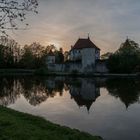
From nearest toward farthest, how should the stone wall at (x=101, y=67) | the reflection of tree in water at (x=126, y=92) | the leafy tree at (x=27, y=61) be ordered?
the reflection of tree in water at (x=126, y=92)
the stone wall at (x=101, y=67)
the leafy tree at (x=27, y=61)

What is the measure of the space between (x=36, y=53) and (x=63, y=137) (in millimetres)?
88015

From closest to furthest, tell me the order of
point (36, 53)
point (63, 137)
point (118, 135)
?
point (63, 137) < point (118, 135) < point (36, 53)

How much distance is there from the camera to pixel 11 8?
6.34 meters

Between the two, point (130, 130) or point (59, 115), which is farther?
point (59, 115)

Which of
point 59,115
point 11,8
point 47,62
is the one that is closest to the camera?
point 11,8

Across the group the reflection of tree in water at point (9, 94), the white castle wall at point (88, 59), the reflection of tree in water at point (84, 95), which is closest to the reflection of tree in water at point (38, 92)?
the reflection of tree in water at point (9, 94)

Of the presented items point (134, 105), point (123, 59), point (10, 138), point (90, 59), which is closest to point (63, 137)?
point (10, 138)

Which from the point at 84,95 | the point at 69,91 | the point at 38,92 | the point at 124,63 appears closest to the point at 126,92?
the point at 84,95

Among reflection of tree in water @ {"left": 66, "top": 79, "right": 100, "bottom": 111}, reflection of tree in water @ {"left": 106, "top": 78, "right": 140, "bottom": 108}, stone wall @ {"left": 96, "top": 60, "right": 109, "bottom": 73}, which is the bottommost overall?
reflection of tree in water @ {"left": 66, "top": 79, "right": 100, "bottom": 111}

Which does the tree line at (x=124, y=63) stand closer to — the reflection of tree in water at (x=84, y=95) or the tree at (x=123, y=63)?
the tree at (x=123, y=63)

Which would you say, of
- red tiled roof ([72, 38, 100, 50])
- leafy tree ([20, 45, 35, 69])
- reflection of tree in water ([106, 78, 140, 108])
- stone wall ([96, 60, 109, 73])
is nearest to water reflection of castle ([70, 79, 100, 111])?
reflection of tree in water ([106, 78, 140, 108])

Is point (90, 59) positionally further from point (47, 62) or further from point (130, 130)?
point (130, 130)

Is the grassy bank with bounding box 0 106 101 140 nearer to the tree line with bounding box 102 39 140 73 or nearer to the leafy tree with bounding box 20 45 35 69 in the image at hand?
the tree line with bounding box 102 39 140 73

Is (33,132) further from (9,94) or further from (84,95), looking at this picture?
(84,95)
